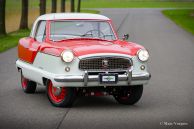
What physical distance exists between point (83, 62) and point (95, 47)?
0.36 metres

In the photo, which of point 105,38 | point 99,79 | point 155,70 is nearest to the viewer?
point 99,79

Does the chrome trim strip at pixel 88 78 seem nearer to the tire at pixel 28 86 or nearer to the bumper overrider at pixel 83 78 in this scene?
the bumper overrider at pixel 83 78

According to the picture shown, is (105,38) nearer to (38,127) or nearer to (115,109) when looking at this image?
(115,109)

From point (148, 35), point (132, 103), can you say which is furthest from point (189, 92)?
point (148, 35)

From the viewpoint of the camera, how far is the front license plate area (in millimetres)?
10125

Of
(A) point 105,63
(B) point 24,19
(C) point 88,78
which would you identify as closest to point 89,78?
(C) point 88,78

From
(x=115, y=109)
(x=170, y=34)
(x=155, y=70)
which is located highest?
(x=115, y=109)

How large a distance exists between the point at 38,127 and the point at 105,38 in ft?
10.9

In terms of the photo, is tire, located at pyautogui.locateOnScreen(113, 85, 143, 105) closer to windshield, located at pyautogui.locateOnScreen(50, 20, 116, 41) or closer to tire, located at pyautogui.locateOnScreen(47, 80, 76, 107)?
tire, located at pyautogui.locateOnScreen(47, 80, 76, 107)

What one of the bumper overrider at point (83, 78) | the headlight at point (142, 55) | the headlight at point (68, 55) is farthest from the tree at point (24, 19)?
the headlight at point (68, 55)

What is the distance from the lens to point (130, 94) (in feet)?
35.7

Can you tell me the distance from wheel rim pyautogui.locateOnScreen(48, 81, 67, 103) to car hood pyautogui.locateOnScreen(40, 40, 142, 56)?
625 mm

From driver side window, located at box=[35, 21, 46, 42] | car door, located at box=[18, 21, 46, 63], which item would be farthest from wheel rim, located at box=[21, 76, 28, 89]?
driver side window, located at box=[35, 21, 46, 42]

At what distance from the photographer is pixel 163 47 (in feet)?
82.5
